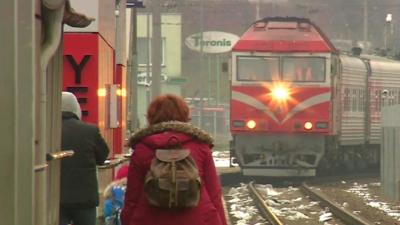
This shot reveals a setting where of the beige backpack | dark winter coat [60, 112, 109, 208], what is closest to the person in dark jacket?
dark winter coat [60, 112, 109, 208]

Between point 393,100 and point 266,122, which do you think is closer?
point 266,122

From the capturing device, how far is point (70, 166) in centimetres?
597

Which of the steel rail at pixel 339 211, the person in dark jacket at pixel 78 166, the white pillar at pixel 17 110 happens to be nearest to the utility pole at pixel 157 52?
the steel rail at pixel 339 211

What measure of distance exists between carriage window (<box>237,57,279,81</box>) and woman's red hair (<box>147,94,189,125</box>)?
642 inches

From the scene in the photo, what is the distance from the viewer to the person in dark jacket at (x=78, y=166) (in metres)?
5.95

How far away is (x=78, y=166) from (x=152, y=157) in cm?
197

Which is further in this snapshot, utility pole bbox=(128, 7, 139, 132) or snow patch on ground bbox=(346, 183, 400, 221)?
utility pole bbox=(128, 7, 139, 132)

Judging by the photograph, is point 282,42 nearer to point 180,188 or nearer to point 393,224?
point 393,224

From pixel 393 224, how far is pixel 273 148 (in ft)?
23.5

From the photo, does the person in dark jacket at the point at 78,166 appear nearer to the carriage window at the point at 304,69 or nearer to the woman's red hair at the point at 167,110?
the woman's red hair at the point at 167,110

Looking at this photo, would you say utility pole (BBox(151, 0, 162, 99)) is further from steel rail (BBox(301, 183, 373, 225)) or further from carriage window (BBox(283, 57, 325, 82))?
steel rail (BBox(301, 183, 373, 225))

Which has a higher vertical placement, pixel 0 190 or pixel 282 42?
pixel 282 42

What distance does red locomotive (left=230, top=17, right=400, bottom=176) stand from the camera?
2034 centimetres

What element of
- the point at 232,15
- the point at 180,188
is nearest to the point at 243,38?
the point at 180,188
